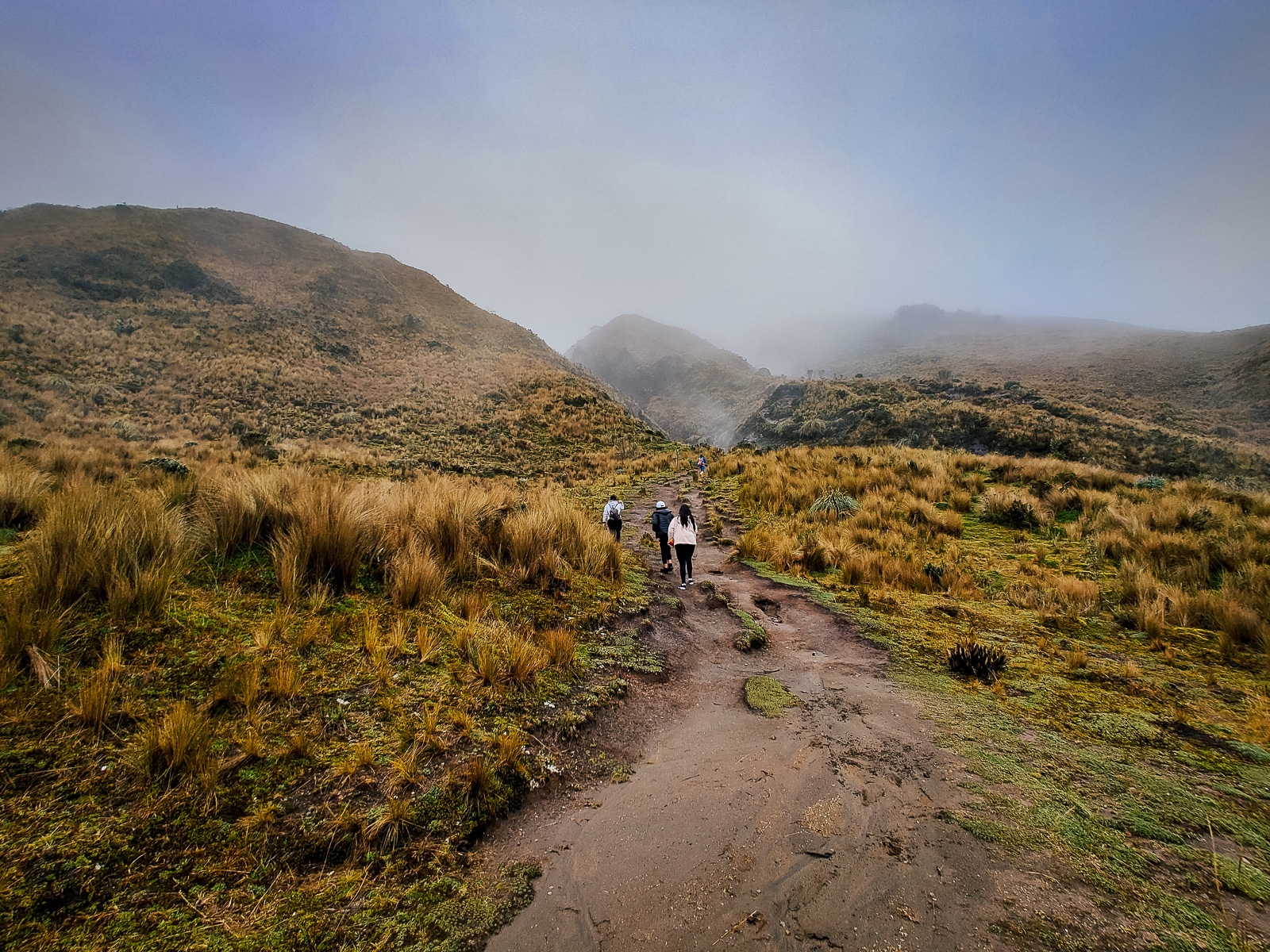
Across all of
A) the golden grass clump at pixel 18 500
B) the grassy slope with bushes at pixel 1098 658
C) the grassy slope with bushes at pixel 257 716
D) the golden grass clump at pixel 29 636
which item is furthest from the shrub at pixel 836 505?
the golden grass clump at pixel 18 500

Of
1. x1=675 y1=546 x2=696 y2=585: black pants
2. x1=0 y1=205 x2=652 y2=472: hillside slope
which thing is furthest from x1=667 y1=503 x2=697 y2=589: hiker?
x1=0 y1=205 x2=652 y2=472: hillside slope

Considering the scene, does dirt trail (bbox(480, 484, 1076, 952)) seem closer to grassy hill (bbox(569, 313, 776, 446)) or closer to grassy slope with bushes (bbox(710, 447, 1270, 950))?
grassy slope with bushes (bbox(710, 447, 1270, 950))

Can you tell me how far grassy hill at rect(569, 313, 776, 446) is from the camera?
77312 millimetres

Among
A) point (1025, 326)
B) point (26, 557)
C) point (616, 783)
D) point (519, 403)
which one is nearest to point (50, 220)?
point (519, 403)

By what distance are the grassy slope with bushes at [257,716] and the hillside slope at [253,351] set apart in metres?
20.6

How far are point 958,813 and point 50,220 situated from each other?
89.6 m

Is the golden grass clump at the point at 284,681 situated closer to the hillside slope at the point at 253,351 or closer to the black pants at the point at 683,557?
the black pants at the point at 683,557

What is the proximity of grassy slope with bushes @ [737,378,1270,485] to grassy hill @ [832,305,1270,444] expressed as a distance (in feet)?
31.6

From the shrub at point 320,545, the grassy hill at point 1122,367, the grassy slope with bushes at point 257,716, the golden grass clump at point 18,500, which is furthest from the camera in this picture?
the grassy hill at point 1122,367

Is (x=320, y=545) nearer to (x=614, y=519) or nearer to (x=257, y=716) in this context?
(x=257, y=716)

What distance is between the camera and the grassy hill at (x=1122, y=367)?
4275cm

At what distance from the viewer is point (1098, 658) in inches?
175

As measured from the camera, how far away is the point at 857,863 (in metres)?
2.16

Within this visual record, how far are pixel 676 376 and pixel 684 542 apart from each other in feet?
346
